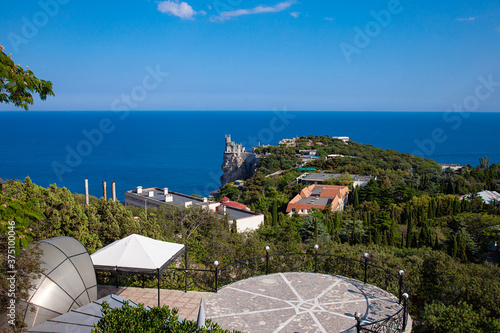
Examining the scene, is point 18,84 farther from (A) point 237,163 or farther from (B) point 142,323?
(A) point 237,163

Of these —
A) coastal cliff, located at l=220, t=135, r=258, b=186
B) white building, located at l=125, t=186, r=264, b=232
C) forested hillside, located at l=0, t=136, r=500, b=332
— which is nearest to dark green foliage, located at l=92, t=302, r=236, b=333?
forested hillside, located at l=0, t=136, r=500, b=332

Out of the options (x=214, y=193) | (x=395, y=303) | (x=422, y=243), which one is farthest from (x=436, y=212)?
(x=214, y=193)

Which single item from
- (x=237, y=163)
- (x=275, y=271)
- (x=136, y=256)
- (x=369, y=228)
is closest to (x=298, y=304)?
(x=275, y=271)

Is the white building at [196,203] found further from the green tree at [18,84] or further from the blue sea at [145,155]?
the green tree at [18,84]

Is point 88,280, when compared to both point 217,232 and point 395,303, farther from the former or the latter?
point 217,232

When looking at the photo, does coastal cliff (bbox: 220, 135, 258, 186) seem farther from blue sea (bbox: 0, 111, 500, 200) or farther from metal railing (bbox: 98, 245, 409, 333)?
metal railing (bbox: 98, 245, 409, 333)

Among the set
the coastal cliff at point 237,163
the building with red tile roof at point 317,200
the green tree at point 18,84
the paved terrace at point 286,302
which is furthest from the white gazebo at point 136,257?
the coastal cliff at point 237,163

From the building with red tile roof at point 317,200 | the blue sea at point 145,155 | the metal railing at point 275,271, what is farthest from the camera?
the blue sea at point 145,155
